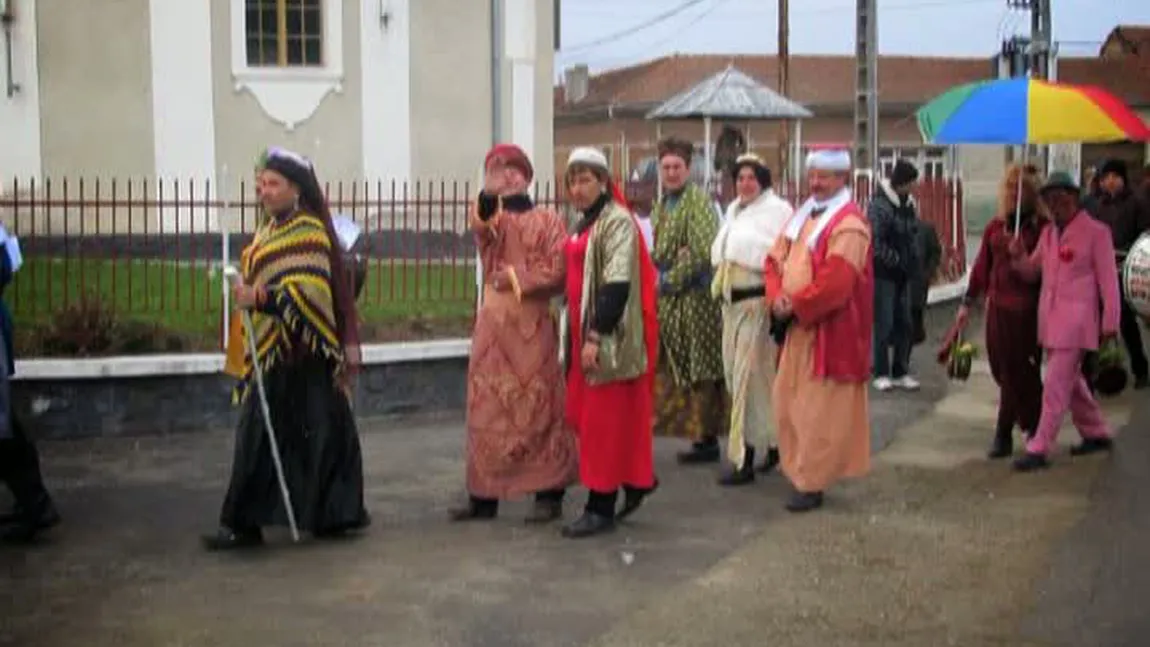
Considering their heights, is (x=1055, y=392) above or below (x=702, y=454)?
above

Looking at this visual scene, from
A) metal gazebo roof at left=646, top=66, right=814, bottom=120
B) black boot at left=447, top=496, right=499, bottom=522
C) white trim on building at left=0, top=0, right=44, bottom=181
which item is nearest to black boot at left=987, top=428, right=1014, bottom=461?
black boot at left=447, top=496, right=499, bottom=522

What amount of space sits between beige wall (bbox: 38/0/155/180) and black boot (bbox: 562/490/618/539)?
12538 millimetres

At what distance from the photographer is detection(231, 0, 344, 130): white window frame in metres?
19.0

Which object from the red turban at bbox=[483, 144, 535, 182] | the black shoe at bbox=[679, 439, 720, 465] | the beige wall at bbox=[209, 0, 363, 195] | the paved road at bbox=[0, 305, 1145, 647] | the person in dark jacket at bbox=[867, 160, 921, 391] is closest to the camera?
the paved road at bbox=[0, 305, 1145, 647]

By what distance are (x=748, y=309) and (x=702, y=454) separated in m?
1.11

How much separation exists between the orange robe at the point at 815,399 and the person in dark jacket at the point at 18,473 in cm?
348

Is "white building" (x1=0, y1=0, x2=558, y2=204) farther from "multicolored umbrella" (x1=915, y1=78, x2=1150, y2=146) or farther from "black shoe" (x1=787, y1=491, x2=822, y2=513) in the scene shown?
"black shoe" (x1=787, y1=491, x2=822, y2=513)

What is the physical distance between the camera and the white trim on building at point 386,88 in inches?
765

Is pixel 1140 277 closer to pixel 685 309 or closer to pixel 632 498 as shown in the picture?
pixel 632 498

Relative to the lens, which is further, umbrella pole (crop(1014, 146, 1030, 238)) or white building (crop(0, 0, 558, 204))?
white building (crop(0, 0, 558, 204))

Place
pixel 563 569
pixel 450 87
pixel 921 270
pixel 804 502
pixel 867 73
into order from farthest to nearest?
pixel 450 87, pixel 867 73, pixel 921 270, pixel 804 502, pixel 563 569

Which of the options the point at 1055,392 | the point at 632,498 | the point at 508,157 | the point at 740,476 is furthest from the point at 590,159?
the point at 1055,392

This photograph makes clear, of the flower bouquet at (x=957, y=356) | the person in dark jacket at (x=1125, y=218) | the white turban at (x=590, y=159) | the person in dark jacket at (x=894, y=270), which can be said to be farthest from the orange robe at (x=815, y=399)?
the person in dark jacket at (x=1125, y=218)

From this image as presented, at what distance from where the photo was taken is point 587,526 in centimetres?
705
